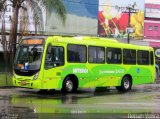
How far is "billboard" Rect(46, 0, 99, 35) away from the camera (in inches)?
2395

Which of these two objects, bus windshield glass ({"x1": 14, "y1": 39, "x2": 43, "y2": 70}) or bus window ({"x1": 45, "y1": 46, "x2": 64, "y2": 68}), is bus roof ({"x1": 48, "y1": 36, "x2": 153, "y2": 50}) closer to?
bus window ({"x1": 45, "y1": 46, "x2": 64, "y2": 68})

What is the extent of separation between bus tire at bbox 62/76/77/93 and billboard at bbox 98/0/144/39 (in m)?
43.6

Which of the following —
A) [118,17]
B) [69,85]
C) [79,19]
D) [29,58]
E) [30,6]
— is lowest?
[69,85]

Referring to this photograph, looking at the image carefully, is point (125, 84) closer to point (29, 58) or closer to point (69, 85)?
point (69, 85)

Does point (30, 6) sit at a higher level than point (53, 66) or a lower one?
higher

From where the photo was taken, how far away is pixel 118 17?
2793 inches

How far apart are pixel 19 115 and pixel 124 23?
194 feet

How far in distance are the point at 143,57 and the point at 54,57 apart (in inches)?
321

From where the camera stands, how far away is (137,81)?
28.4 metres

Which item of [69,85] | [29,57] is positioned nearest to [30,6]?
[29,57]

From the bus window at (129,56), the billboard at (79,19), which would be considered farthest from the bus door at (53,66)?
the billboard at (79,19)

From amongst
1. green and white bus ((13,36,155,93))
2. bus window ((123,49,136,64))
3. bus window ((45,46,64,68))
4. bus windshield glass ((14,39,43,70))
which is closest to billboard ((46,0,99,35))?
bus window ((123,49,136,64))

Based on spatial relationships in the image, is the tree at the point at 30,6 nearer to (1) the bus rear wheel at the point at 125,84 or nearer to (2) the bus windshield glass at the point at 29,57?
(1) the bus rear wheel at the point at 125,84

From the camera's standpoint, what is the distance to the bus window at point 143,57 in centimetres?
2830
